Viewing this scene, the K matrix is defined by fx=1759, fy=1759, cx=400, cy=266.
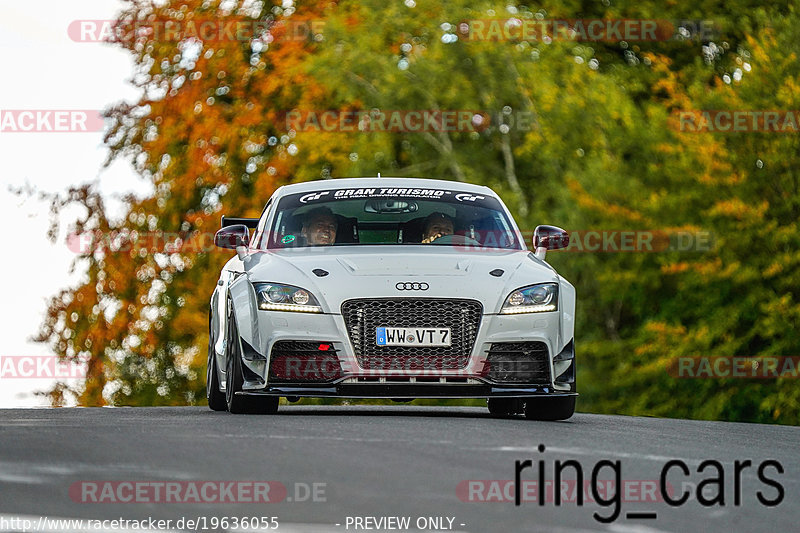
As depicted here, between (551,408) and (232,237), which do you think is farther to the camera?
(232,237)

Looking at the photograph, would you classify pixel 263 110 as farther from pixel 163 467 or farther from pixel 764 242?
pixel 163 467

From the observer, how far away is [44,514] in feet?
23.5

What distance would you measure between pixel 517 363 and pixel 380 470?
160 inches

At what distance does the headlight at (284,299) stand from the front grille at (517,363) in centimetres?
132

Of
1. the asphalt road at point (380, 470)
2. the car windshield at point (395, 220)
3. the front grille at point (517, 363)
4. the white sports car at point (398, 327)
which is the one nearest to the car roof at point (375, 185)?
the car windshield at point (395, 220)

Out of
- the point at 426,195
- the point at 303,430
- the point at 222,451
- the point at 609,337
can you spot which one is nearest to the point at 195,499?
the point at 222,451

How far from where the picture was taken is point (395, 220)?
14781mm

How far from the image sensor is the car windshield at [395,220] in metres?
14.1

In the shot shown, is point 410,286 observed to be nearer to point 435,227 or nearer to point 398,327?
point 398,327

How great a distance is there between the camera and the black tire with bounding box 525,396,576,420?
1359 centimetres

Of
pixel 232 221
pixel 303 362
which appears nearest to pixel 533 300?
pixel 303 362

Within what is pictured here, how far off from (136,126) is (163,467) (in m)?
31.6

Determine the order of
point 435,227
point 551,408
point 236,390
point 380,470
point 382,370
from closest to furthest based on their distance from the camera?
point 380,470 → point 382,370 → point 236,390 → point 551,408 → point 435,227

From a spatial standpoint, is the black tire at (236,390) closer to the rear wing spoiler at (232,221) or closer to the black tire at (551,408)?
the black tire at (551,408)
